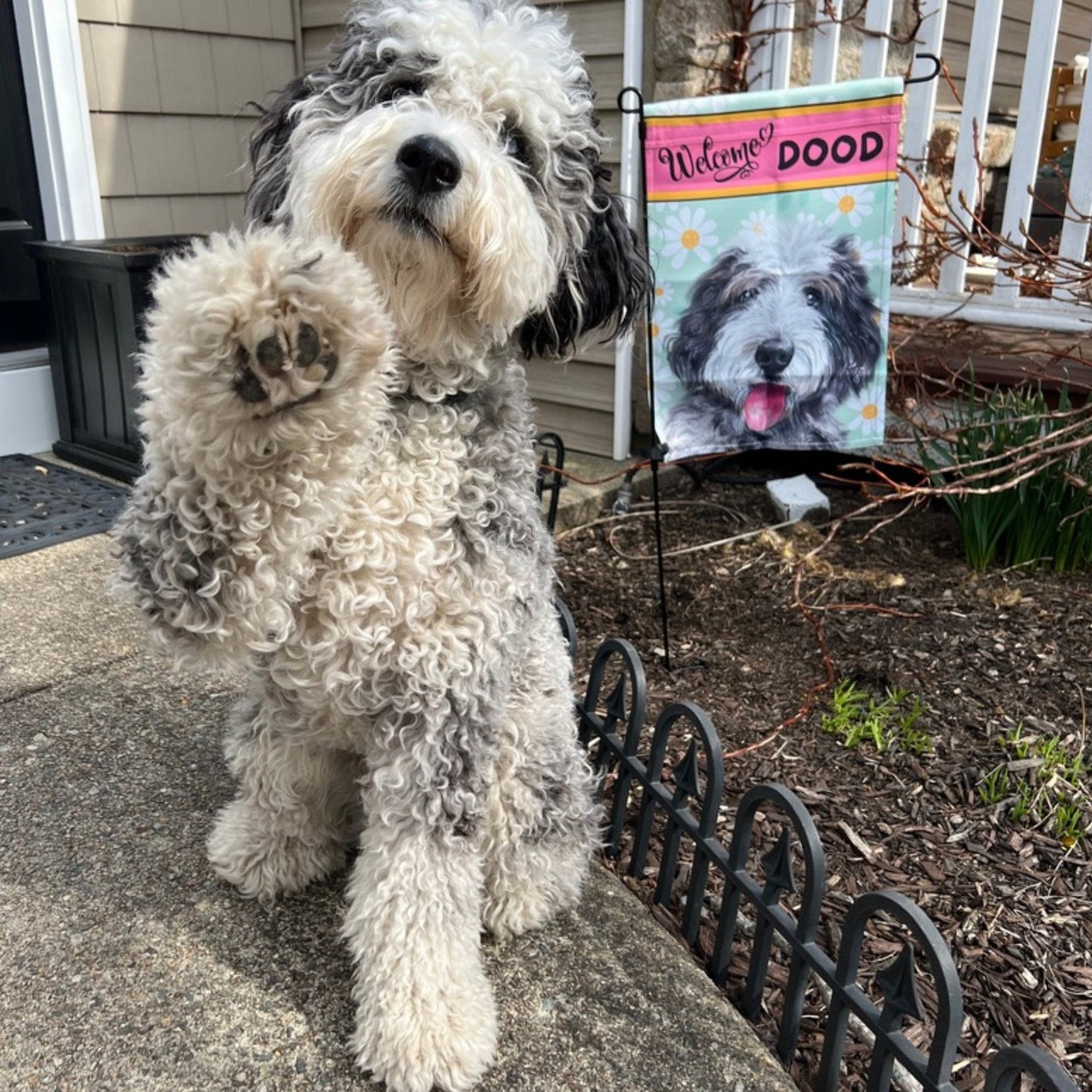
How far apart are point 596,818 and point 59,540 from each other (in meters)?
2.47

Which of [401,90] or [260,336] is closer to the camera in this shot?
[260,336]

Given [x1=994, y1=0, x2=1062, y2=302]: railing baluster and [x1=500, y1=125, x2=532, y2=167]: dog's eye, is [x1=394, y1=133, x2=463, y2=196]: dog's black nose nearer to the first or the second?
[x1=500, y1=125, x2=532, y2=167]: dog's eye

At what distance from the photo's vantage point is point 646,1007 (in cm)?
195

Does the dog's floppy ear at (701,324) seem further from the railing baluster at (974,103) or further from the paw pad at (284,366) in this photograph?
the paw pad at (284,366)

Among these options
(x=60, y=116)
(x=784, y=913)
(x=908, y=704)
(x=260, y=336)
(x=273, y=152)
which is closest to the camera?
(x=260, y=336)

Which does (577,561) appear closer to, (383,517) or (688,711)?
(688,711)

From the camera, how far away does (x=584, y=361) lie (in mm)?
4855

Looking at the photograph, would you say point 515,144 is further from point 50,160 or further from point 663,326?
point 50,160

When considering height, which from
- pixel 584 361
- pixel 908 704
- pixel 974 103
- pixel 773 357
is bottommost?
pixel 908 704

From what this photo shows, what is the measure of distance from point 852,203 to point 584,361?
1892 mm

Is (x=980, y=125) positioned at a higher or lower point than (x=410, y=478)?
higher

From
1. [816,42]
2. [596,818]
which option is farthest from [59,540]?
[816,42]

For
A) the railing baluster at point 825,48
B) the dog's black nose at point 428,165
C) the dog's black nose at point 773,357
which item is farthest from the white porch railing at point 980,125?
the dog's black nose at point 428,165

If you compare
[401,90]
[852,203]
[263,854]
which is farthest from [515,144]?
[852,203]
